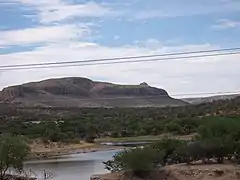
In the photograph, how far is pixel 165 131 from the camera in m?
113

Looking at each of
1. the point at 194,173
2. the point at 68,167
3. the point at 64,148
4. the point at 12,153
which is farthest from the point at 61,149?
the point at 194,173

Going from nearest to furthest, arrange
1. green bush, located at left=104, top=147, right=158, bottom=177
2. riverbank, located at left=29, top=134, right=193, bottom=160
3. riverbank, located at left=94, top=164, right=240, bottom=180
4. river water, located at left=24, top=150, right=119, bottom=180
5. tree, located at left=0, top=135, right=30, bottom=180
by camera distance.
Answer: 1. riverbank, located at left=94, top=164, right=240, bottom=180
2. green bush, located at left=104, top=147, right=158, bottom=177
3. tree, located at left=0, top=135, right=30, bottom=180
4. river water, located at left=24, top=150, right=119, bottom=180
5. riverbank, located at left=29, top=134, right=193, bottom=160

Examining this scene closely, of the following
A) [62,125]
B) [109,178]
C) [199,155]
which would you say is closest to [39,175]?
[109,178]

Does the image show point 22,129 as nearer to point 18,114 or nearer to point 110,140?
point 110,140

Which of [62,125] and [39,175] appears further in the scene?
[62,125]

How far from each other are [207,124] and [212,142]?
7.14 meters

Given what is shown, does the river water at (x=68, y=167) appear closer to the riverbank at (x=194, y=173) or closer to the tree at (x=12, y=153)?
the tree at (x=12, y=153)

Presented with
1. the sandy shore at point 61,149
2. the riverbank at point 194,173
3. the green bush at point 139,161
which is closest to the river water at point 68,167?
the green bush at point 139,161

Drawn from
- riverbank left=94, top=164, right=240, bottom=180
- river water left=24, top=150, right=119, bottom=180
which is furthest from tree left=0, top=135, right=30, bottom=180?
riverbank left=94, top=164, right=240, bottom=180

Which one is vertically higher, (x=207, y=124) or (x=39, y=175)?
(x=207, y=124)

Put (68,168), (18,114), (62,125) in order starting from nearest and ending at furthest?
(68,168) → (62,125) → (18,114)

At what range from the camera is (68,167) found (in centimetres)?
6750

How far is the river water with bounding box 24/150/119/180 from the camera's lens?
58.7 m

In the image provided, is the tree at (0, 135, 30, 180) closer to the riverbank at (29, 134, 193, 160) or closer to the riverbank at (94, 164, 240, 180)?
the riverbank at (94, 164, 240, 180)
